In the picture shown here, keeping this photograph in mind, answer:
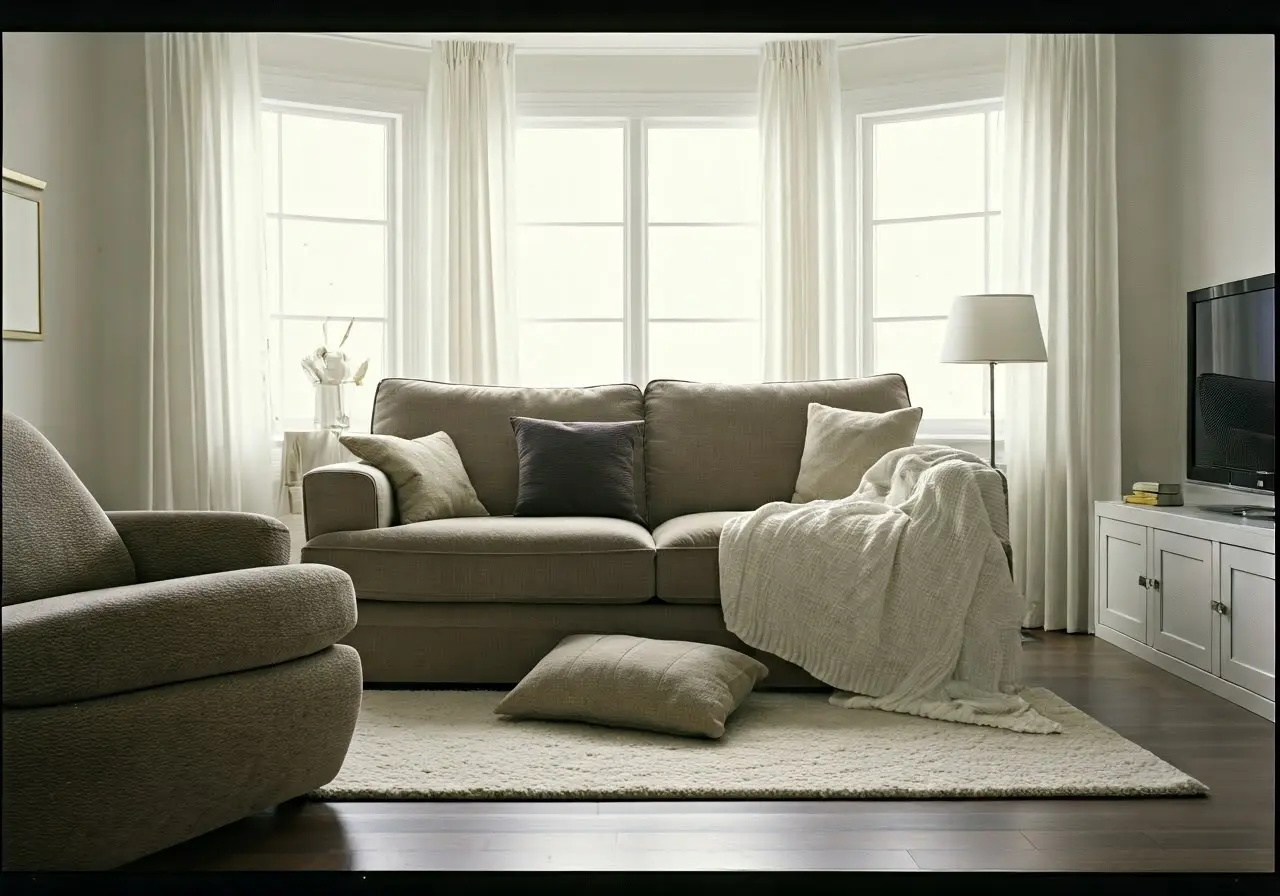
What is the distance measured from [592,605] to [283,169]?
2.84 m

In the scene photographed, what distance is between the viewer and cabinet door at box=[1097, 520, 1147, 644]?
12.1 feet

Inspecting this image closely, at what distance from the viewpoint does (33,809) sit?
1.68 m

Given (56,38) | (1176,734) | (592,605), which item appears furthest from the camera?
(56,38)

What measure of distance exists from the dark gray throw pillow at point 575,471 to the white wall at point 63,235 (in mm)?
1865

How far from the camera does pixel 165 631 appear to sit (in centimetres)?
182

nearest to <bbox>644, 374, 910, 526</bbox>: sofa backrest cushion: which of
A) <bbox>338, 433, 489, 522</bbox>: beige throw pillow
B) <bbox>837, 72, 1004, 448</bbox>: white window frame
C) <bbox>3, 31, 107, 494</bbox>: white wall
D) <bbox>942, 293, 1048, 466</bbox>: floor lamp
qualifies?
<bbox>942, 293, 1048, 466</bbox>: floor lamp

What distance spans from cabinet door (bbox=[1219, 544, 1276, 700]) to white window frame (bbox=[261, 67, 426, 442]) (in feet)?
11.3

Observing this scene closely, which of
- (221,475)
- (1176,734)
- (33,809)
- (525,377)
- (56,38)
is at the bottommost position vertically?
(1176,734)

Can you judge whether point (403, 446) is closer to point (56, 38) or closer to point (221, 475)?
point (221, 475)

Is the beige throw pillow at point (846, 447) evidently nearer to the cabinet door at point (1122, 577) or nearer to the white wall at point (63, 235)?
the cabinet door at point (1122, 577)
